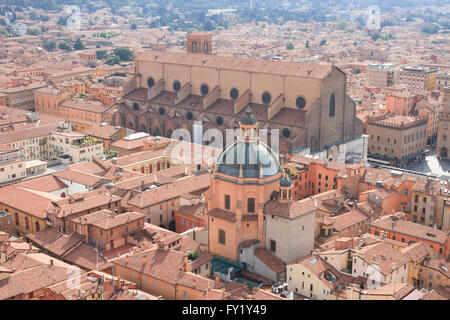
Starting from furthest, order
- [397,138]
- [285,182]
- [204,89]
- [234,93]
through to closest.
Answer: [204,89], [397,138], [234,93], [285,182]

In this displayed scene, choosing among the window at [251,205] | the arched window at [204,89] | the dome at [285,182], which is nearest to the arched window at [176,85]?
the arched window at [204,89]

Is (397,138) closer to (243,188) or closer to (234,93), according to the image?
(234,93)

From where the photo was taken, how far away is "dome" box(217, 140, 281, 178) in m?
35.8

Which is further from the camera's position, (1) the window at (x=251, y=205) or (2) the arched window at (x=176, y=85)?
(2) the arched window at (x=176, y=85)

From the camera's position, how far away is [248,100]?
6488 cm

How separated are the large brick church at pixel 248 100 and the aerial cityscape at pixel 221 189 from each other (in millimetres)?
165

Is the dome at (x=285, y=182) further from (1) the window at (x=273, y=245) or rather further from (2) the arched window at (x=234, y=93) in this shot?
(2) the arched window at (x=234, y=93)

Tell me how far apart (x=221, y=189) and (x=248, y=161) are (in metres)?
2.41

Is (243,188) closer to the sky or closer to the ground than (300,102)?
closer to the ground

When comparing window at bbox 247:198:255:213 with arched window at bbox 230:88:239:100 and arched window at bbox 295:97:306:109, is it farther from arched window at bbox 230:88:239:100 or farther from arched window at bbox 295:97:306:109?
arched window at bbox 230:88:239:100

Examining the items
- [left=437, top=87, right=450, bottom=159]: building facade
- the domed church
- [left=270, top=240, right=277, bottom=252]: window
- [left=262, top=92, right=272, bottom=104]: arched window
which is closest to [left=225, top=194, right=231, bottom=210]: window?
the domed church

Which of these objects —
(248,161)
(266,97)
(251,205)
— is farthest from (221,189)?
(266,97)

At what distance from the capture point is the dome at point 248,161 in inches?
1411
